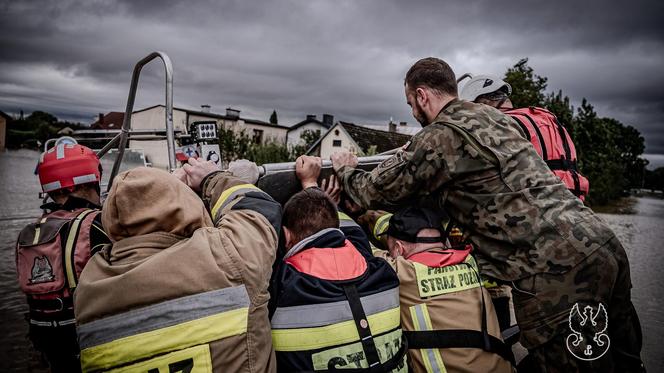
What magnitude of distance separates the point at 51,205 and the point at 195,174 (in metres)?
0.98

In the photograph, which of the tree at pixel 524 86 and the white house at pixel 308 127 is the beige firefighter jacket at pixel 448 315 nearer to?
the tree at pixel 524 86

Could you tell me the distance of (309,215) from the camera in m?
2.05

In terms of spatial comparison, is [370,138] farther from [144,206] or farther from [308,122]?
[144,206]

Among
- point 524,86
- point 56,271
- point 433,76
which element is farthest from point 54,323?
point 524,86

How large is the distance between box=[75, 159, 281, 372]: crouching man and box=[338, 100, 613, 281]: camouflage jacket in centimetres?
101

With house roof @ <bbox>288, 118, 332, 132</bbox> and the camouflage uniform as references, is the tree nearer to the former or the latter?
the camouflage uniform

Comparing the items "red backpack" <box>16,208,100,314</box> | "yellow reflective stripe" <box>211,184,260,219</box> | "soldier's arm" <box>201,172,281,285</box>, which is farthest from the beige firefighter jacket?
"red backpack" <box>16,208,100,314</box>

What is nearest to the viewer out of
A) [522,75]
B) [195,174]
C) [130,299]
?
[130,299]

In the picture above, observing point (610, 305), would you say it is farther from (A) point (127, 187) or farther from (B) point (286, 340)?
(A) point (127, 187)

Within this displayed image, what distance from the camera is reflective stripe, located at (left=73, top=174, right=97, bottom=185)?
2.39 meters

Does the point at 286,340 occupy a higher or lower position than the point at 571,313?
lower

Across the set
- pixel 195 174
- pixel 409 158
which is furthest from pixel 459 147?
pixel 195 174

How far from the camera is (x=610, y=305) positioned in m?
2.03

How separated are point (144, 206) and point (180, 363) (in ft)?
2.07
